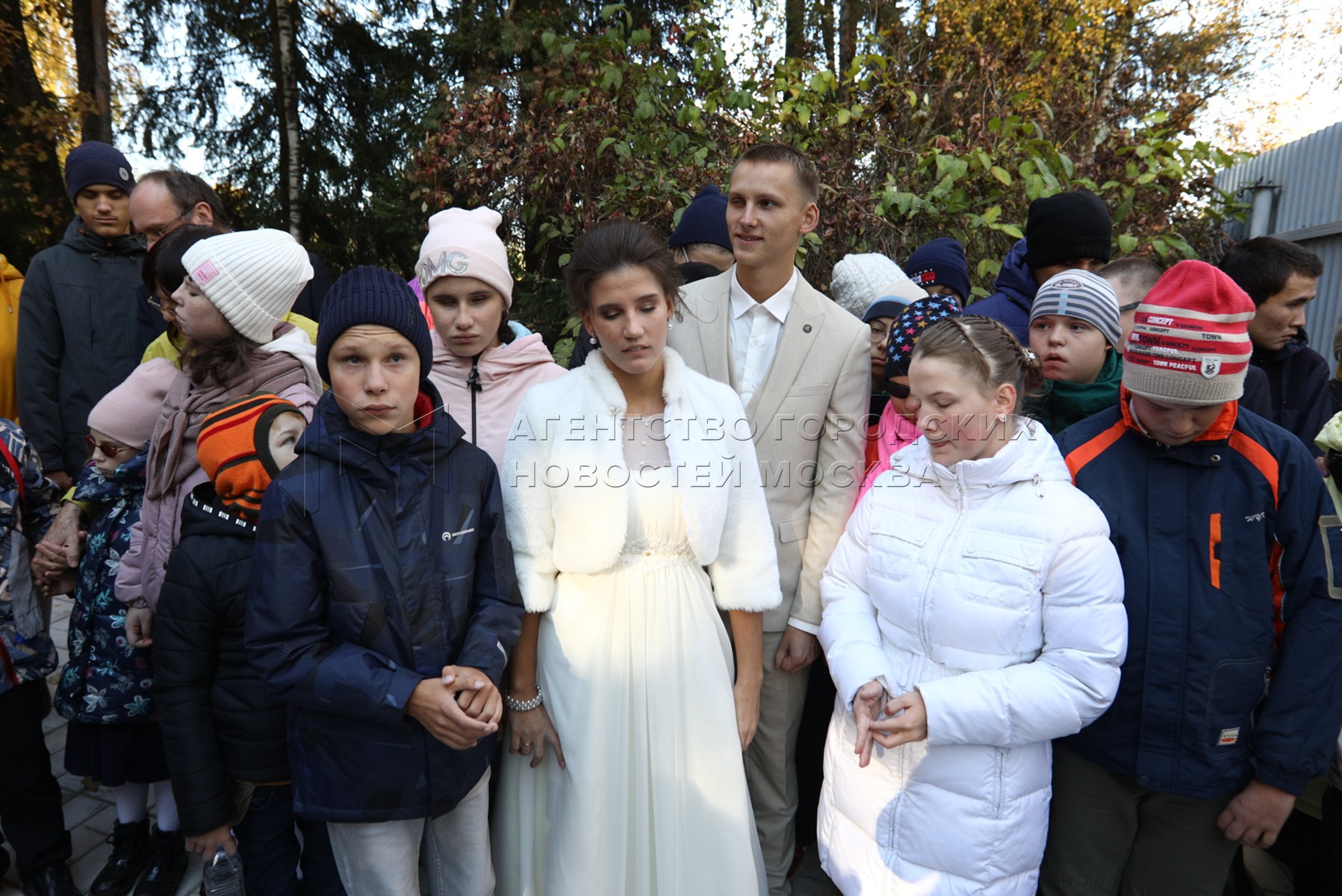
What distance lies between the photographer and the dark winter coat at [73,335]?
Answer: 11.4 feet

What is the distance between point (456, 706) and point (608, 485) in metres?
0.65

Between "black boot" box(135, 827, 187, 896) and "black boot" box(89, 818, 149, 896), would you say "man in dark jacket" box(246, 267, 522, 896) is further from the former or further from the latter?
"black boot" box(89, 818, 149, 896)

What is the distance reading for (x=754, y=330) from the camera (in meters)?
2.62

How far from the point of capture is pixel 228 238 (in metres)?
2.29

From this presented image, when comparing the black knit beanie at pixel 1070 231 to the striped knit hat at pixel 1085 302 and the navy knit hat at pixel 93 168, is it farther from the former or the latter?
the navy knit hat at pixel 93 168

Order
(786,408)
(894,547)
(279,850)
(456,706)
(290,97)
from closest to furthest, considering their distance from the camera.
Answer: (456,706)
(894,547)
(279,850)
(786,408)
(290,97)

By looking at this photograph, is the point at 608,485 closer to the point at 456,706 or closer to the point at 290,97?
the point at 456,706

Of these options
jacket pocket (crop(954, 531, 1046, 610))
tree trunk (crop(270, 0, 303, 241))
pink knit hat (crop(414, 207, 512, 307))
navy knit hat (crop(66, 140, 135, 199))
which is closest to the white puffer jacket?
jacket pocket (crop(954, 531, 1046, 610))

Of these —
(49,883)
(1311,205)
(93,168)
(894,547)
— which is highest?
(1311,205)

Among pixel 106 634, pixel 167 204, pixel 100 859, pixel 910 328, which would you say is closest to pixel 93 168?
pixel 167 204

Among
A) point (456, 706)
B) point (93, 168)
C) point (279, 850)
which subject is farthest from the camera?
point (93, 168)

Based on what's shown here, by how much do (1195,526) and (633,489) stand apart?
139cm

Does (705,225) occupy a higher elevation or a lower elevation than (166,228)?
higher

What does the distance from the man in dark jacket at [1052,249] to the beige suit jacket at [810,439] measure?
79 centimetres
